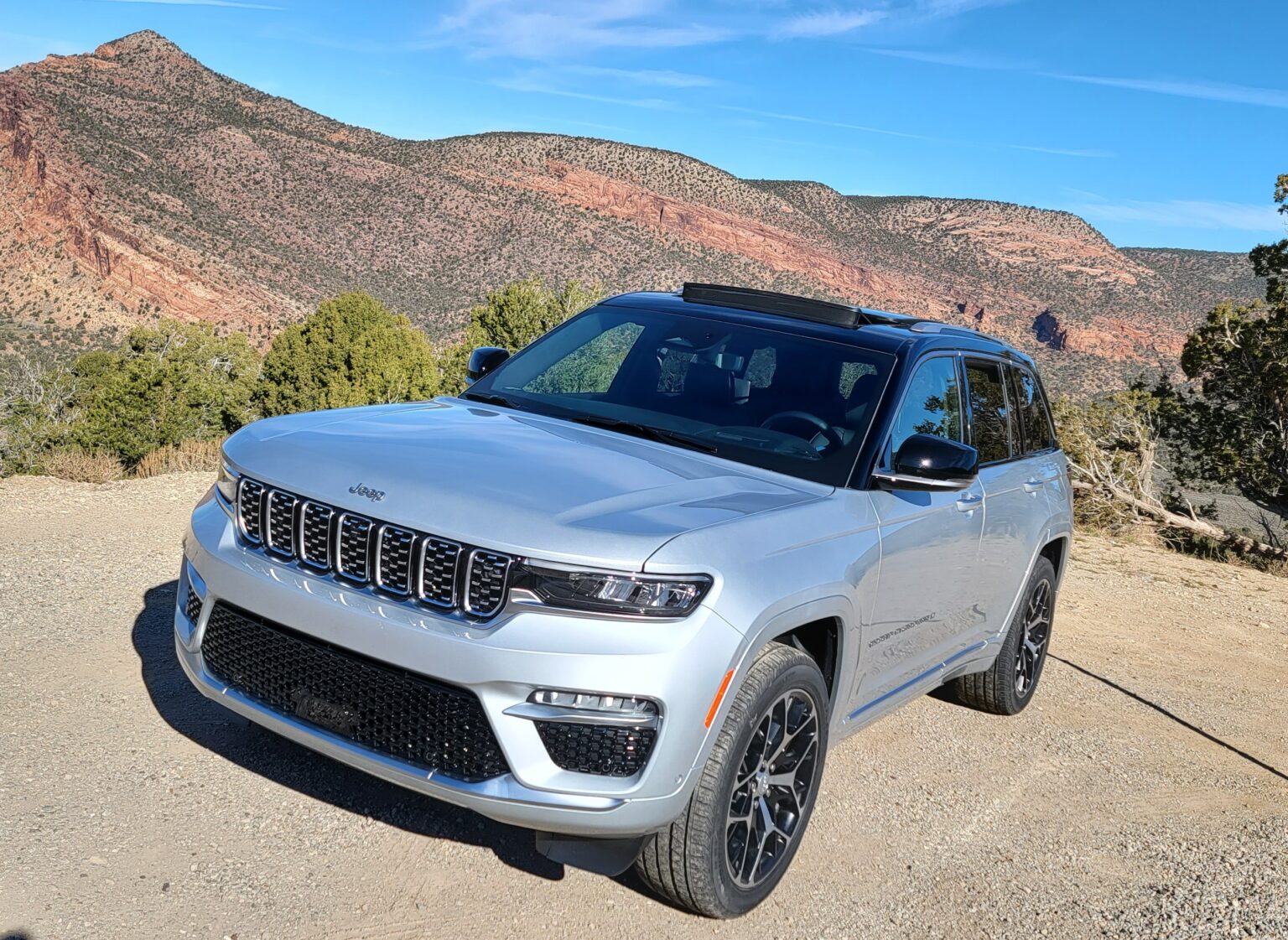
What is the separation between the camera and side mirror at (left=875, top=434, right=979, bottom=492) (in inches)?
157

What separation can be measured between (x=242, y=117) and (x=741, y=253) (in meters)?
33.7

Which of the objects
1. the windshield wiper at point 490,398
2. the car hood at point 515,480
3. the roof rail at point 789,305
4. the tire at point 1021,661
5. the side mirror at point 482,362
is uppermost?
the roof rail at point 789,305

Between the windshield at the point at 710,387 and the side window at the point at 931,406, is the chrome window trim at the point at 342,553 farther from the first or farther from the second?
the side window at the point at 931,406

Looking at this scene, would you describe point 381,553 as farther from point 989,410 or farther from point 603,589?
point 989,410

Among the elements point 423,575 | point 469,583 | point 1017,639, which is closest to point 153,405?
point 1017,639

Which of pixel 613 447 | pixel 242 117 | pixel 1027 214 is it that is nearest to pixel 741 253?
pixel 1027 214

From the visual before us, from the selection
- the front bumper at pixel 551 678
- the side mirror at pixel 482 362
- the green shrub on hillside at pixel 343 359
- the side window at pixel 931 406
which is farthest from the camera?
the green shrub on hillside at pixel 343 359

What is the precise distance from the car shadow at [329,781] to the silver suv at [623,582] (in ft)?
2.56

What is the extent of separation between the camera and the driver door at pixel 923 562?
4098 mm

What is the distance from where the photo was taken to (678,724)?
9.89 ft

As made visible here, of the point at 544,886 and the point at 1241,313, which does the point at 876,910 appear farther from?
the point at 1241,313

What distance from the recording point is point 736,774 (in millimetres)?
3320

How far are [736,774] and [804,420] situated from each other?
1.52m

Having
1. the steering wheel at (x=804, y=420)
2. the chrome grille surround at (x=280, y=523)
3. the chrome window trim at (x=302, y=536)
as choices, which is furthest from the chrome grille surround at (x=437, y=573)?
the steering wheel at (x=804, y=420)
